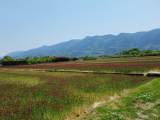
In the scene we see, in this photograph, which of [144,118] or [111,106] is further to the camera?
[111,106]

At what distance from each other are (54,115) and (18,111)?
7.68ft

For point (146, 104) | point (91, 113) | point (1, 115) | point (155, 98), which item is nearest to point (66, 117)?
point (91, 113)

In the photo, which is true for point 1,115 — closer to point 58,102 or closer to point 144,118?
point 58,102

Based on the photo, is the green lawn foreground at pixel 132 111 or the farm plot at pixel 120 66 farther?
the farm plot at pixel 120 66

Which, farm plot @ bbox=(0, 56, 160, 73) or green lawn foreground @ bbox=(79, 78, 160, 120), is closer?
green lawn foreground @ bbox=(79, 78, 160, 120)

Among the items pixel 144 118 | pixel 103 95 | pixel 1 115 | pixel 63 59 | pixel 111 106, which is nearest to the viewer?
pixel 144 118

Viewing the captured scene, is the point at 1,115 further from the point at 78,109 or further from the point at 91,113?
the point at 91,113

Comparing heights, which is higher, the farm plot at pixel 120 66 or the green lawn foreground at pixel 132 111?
the farm plot at pixel 120 66

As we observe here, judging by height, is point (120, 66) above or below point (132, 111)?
above

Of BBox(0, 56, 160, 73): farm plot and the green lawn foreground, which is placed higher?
BBox(0, 56, 160, 73): farm plot

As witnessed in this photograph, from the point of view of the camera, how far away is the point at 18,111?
20.4ft

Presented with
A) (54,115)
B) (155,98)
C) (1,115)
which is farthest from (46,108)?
(155,98)

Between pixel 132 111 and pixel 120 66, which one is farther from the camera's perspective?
pixel 120 66

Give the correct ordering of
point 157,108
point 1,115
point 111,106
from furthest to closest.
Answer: point 111,106, point 1,115, point 157,108
